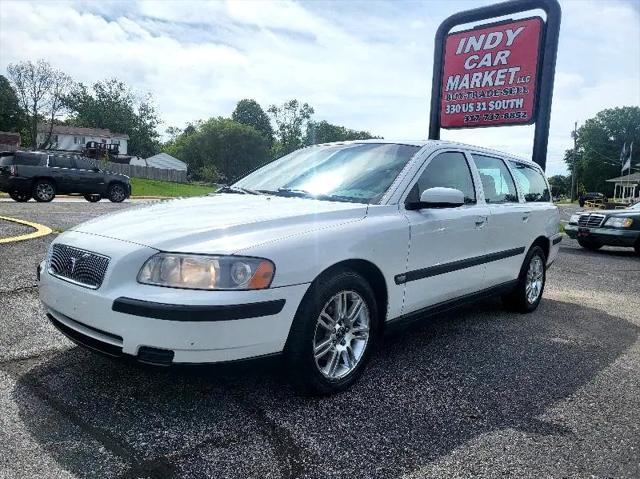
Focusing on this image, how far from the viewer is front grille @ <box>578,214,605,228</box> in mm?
11586

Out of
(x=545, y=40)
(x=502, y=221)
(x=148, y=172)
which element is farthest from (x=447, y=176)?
(x=148, y=172)

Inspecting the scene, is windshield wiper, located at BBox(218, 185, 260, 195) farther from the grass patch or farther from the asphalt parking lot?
the grass patch

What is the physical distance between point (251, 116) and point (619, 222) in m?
101

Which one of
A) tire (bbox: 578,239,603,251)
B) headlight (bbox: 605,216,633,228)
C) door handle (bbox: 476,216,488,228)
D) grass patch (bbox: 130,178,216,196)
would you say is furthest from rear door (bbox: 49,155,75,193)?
door handle (bbox: 476,216,488,228)

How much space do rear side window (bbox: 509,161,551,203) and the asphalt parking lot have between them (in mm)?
1739

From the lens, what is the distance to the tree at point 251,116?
106688 mm

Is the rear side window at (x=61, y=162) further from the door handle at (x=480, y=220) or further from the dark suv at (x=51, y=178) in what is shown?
the door handle at (x=480, y=220)

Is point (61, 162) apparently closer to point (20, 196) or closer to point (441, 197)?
point (20, 196)

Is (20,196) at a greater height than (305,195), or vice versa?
(305,195)

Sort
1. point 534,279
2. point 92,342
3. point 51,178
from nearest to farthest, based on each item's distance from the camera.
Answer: point 92,342 < point 534,279 < point 51,178

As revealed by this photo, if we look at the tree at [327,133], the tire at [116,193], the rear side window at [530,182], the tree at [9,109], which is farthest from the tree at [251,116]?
the rear side window at [530,182]

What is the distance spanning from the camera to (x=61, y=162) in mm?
16984

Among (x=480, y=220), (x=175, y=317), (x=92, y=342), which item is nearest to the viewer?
(x=175, y=317)

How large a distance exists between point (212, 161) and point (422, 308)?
79291 millimetres
